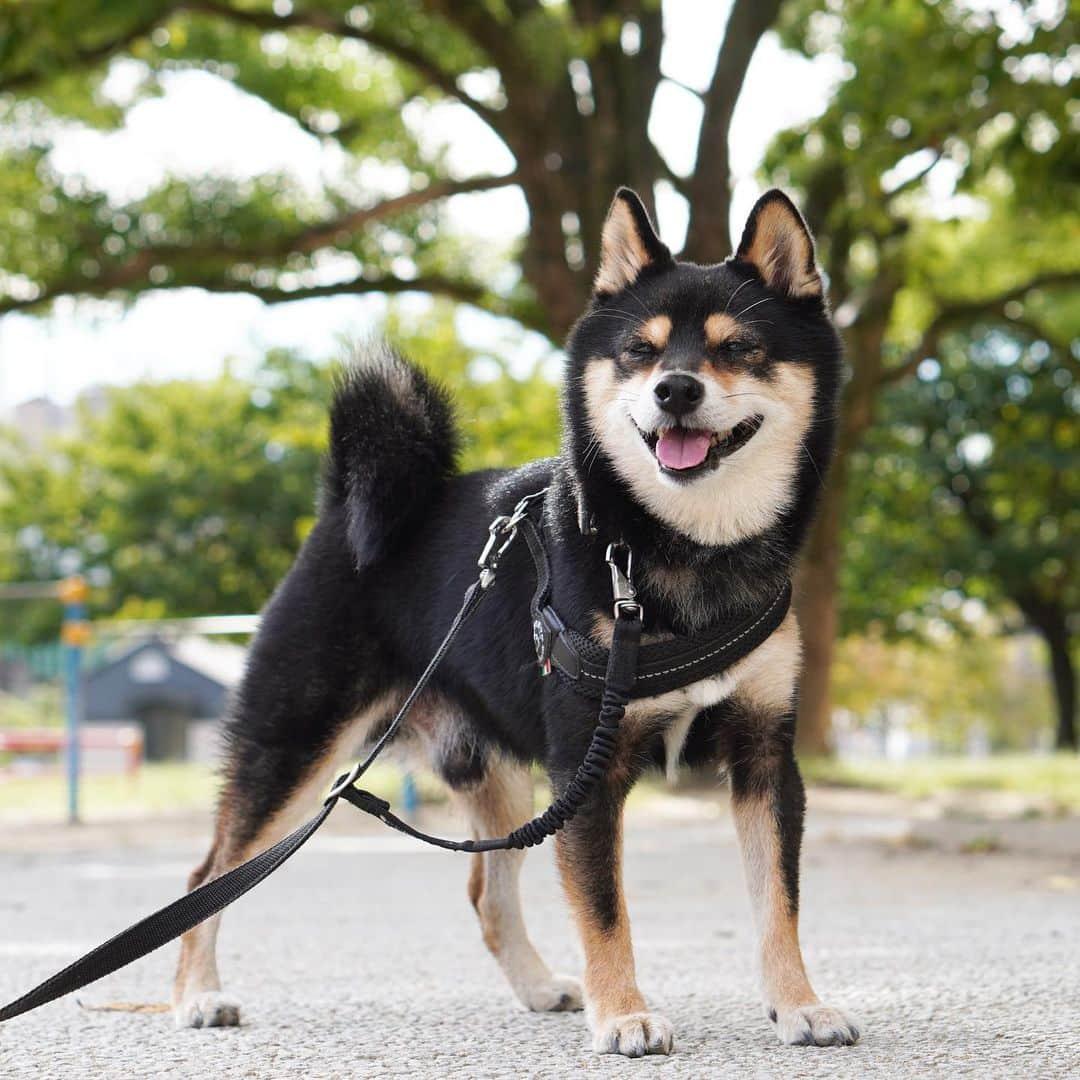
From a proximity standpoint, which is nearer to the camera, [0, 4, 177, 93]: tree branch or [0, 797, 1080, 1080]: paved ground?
[0, 797, 1080, 1080]: paved ground

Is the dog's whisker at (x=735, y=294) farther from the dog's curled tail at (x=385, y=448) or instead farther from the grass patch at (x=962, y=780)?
the grass patch at (x=962, y=780)

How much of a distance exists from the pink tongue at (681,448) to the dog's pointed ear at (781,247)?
0.52 metres

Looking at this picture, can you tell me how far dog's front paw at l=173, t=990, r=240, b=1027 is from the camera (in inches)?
163

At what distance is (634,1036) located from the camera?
136 inches

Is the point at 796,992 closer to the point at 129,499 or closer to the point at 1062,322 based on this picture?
the point at 1062,322

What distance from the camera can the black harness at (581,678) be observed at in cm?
347

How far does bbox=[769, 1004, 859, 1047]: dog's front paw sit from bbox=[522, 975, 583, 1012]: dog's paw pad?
90 cm

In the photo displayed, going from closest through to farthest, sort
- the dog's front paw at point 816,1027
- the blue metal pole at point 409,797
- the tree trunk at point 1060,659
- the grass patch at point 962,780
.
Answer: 1. the dog's front paw at point 816,1027
2. the blue metal pole at point 409,797
3. the grass patch at point 962,780
4. the tree trunk at point 1060,659

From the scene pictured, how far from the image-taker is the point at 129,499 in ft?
118

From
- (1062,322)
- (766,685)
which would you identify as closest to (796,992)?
(766,685)

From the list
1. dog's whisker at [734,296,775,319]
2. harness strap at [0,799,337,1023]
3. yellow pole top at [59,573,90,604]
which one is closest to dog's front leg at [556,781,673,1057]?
harness strap at [0,799,337,1023]

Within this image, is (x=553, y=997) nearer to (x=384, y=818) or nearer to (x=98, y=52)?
(x=384, y=818)

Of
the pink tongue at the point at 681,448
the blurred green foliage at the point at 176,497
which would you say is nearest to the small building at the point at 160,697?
the blurred green foliage at the point at 176,497

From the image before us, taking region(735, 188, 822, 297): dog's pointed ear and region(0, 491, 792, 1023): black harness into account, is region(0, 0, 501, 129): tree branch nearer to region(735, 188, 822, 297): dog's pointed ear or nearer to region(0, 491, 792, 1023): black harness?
region(735, 188, 822, 297): dog's pointed ear
